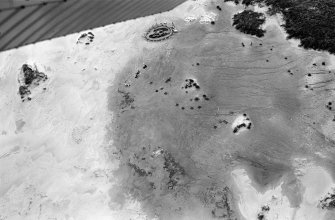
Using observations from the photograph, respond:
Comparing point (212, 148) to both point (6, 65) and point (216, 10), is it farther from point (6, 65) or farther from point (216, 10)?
point (6, 65)

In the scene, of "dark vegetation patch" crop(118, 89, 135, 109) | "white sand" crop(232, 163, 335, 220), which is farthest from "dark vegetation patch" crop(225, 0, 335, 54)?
"dark vegetation patch" crop(118, 89, 135, 109)

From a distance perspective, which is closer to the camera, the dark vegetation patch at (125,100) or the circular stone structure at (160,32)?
the dark vegetation patch at (125,100)

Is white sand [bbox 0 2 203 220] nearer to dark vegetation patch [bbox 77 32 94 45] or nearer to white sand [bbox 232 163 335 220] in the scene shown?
dark vegetation patch [bbox 77 32 94 45]

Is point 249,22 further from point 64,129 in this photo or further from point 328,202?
point 64,129

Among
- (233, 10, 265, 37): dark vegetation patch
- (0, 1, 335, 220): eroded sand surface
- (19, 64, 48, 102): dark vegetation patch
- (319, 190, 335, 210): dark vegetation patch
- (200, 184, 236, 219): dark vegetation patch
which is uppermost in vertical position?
(233, 10, 265, 37): dark vegetation patch

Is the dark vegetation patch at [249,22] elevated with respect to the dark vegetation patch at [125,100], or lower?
elevated

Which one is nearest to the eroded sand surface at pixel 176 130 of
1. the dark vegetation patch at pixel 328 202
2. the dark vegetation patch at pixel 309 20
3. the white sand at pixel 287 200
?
the white sand at pixel 287 200

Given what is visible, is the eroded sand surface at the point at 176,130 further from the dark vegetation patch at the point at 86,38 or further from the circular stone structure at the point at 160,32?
the dark vegetation patch at the point at 86,38

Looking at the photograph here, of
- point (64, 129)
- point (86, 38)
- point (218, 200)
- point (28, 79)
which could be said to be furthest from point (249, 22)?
point (28, 79)
